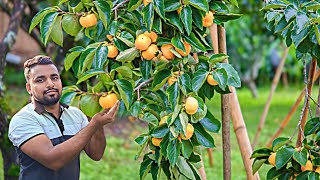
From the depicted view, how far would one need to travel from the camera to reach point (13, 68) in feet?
39.0

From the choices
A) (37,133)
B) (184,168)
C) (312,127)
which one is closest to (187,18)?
(184,168)

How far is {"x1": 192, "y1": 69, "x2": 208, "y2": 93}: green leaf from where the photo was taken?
6.97 ft

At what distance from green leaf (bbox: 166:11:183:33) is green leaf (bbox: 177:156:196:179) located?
45 cm

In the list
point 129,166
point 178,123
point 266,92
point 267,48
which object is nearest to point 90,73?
point 178,123

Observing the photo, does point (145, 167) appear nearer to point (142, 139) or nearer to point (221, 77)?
point (142, 139)

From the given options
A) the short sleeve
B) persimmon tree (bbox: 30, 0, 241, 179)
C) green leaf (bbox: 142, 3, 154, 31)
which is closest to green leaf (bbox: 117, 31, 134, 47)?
persimmon tree (bbox: 30, 0, 241, 179)

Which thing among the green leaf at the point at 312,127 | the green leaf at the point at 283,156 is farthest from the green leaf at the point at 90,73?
the green leaf at the point at 312,127

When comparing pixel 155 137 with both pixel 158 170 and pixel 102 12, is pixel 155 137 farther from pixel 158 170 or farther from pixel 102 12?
pixel 102 12

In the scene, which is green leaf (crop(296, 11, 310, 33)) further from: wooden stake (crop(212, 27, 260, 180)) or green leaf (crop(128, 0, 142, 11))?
wooden stake (crop(212, 27, 260, 180))

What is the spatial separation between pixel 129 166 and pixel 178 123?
144 inches

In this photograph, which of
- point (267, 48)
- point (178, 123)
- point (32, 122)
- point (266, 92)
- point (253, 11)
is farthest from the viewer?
point (266, 92)

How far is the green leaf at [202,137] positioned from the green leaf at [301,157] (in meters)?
0.31

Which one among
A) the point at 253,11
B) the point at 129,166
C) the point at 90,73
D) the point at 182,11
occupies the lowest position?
the point at 129,166

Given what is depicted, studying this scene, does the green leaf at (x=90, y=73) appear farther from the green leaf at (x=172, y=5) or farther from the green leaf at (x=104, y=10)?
the green leaf at (x=172, y=5)
